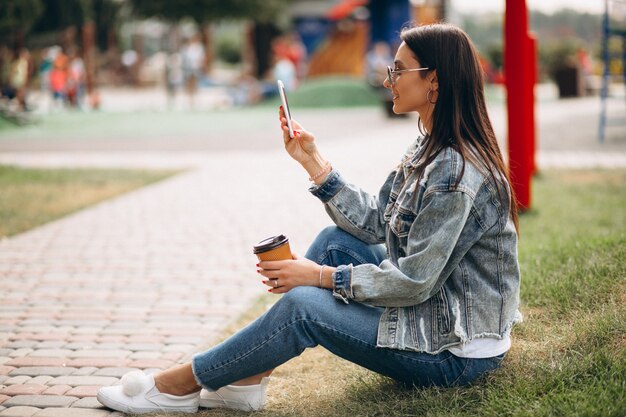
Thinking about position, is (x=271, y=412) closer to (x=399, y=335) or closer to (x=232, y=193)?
(x=399, y=335)

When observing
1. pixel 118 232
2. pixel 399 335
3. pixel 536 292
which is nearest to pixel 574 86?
pixel 118 232

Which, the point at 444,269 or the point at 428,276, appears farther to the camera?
the point at 444,269

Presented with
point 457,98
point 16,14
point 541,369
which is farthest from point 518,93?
point 16,14

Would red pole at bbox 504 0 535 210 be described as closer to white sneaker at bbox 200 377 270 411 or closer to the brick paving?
the brick paving

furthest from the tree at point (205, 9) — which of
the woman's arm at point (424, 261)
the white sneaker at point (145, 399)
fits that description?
the woman's arm at point (424, 261)

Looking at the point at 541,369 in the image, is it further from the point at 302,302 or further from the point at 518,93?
the point at 518,93

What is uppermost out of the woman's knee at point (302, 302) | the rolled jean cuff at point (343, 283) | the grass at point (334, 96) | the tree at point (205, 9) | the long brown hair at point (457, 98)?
the tree at point (205, 9)

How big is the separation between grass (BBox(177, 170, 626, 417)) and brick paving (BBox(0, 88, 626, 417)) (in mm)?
533

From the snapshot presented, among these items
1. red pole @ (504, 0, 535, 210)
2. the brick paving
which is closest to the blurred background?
the brick paving

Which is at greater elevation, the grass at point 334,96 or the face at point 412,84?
the face at point 412,84

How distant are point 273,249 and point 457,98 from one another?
0.84 m

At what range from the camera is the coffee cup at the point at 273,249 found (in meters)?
2.96

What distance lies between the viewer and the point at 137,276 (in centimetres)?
571

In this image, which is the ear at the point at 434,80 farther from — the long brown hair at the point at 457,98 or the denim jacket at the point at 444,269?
the denim jacket at the point at 444,269
